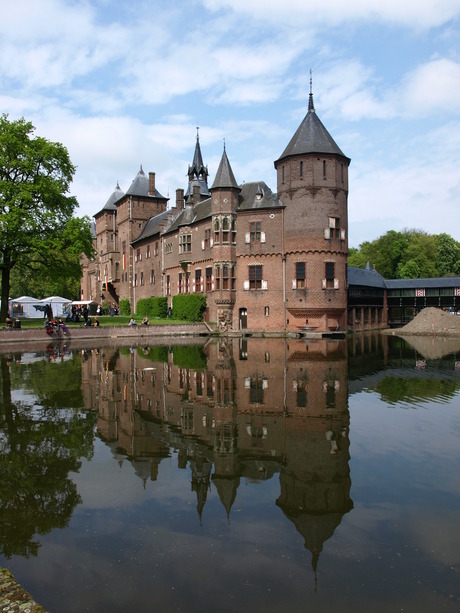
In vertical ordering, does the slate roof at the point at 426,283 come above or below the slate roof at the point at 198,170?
below

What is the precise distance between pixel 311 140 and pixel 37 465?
38.8 m

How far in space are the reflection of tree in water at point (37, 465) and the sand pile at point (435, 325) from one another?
135 feet

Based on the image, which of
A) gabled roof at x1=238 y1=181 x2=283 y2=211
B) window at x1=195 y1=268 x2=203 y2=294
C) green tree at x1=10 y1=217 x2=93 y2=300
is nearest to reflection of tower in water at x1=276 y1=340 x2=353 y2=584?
green tree at x1=10 y1=217 x2=93 y2=300

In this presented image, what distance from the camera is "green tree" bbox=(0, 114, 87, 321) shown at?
37812 mm

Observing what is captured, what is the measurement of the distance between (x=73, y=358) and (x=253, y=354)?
31.5 ft

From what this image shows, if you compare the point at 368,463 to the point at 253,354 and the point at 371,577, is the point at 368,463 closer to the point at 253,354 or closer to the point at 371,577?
the point at 371,577

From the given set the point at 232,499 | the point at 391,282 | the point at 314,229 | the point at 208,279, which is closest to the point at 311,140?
the point at 314,229

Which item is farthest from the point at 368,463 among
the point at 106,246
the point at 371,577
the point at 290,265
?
the point at 106,246

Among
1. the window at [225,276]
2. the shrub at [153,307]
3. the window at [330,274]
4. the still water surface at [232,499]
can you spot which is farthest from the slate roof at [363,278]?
the still water surface at [232,499]

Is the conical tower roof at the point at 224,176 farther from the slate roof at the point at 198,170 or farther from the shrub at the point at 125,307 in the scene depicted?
the shrub at the point at 125,307

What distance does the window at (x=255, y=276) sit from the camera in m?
44.1

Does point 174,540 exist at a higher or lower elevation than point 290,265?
lower

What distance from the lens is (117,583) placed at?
5273 millimetres

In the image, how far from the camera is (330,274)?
4222cm
